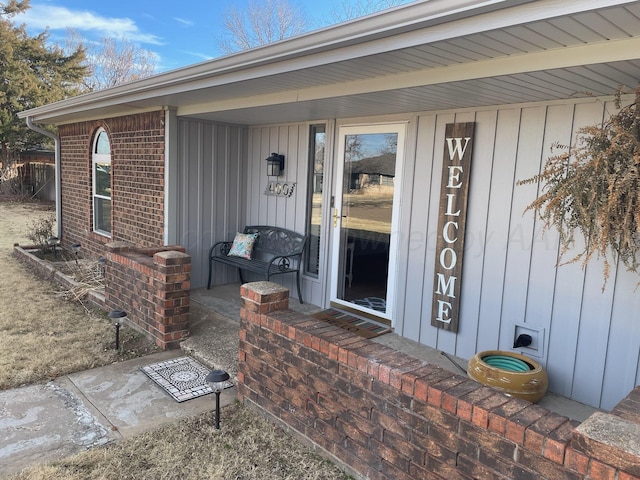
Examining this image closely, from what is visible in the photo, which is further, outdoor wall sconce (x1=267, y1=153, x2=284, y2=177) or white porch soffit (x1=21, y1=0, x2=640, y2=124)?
outdoor wall sconce (x1=267, y1=153, x2=284, y2=177)

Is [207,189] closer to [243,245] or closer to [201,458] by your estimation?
[243,245]

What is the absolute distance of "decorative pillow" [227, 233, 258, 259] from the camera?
19.6 ft

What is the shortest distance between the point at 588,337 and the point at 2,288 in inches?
254

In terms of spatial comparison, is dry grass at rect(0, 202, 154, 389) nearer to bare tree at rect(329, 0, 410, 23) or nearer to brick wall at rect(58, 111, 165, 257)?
brick wall at rect(58, 111, 165, 257)

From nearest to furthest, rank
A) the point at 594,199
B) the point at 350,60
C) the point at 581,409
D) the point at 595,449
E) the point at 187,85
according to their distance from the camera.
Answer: the point at 595,449
the point at 594,199
the point at 350,60
the point at 581,409
the point at 187,85

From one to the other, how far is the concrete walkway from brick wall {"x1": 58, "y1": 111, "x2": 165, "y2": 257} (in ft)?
8.64

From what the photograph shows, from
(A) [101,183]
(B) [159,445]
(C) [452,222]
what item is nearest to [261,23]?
(A) [101,183]

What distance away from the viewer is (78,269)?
21.4 feet

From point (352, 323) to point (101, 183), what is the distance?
16.0 ft

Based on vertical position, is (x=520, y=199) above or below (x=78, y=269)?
above

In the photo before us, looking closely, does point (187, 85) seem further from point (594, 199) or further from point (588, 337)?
point (588, 337)

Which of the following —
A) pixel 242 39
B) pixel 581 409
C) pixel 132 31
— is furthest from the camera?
pixel 132 31

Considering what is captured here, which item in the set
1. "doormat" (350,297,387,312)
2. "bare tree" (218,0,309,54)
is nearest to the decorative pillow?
"doormat" (350,297,387,312)

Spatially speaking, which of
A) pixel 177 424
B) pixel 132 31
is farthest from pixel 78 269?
pixel 132 31
